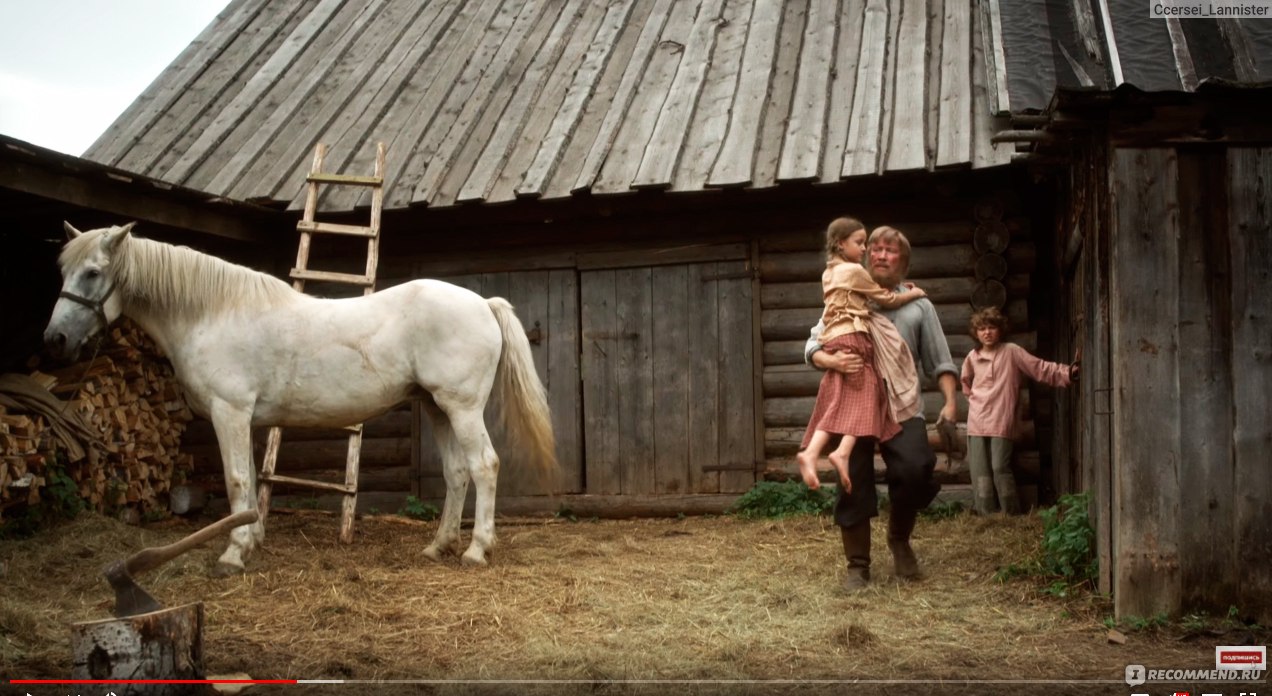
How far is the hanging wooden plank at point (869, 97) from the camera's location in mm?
8734

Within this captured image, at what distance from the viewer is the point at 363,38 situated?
12688mm

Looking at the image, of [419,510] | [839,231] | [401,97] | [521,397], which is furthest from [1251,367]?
[401,97]

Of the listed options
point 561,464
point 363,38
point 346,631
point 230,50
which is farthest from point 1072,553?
point 230,50

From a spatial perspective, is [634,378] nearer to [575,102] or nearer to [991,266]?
[575,102]

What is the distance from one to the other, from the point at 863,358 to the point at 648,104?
542 cm

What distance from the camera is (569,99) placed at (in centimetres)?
1077

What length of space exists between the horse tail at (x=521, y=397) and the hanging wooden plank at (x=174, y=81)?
17.7 feet

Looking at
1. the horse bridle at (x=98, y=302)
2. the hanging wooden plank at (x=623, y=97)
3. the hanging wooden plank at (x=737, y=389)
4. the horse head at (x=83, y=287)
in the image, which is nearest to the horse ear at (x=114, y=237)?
the horse head at (x=83, y=287)

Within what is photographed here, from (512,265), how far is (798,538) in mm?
3685

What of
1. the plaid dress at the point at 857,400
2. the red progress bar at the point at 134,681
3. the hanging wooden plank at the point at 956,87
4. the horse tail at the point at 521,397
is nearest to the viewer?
the red progress bar at the point at 134,681

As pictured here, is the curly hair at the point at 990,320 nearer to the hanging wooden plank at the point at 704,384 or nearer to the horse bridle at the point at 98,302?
the hanging wooden plank at the point at 704,384

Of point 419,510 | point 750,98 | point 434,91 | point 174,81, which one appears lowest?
point 419,510

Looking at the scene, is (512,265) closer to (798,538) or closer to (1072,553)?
(798,538)

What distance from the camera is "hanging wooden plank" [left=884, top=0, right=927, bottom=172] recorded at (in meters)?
8.62
